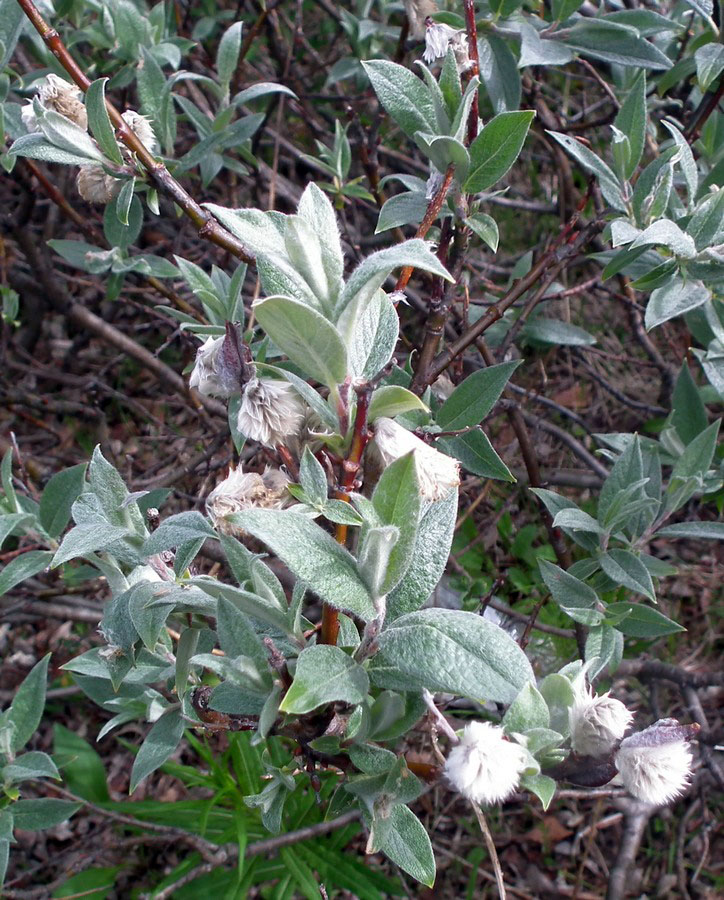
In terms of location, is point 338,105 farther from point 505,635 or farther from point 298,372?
point 505,635

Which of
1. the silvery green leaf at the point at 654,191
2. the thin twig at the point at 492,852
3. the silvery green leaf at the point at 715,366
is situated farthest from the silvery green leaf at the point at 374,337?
the silvery green leaf at the point at 715,366

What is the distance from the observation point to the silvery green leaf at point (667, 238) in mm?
1237

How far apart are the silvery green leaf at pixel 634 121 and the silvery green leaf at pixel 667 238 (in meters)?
0.24

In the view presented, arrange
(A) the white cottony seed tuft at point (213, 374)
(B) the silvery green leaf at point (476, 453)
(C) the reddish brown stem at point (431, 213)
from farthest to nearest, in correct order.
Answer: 1. (B) the silvery green leaf at point (476, 453)
2. (C) the reddish brown stem at point (431, 213)
3. (A) the white cottony seed tuft at point (213, 374)

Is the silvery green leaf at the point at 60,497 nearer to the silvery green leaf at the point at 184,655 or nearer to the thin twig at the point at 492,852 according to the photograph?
the silvery green leaf at the point at 184,655

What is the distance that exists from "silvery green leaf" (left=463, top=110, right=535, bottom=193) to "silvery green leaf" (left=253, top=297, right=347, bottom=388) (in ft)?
1.93

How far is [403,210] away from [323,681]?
88cm

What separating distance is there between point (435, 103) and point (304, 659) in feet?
2.94

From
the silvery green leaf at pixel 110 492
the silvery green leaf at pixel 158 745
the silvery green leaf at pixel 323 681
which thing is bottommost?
the silvery green leaf at pixel 158 745

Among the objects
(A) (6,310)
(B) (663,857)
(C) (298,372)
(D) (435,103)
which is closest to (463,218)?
(D) (435,103)

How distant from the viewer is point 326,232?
821 mm

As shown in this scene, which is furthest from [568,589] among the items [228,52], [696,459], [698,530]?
[228,52]

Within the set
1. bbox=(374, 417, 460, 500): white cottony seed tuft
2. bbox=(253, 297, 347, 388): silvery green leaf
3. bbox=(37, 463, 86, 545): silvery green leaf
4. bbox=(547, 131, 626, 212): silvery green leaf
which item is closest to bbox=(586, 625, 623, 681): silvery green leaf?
bbox=(374, 417, 460, 500): white cottony seed tuft

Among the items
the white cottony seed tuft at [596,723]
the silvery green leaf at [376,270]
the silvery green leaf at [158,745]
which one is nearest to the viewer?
the silvery green leaf at [376,270]
